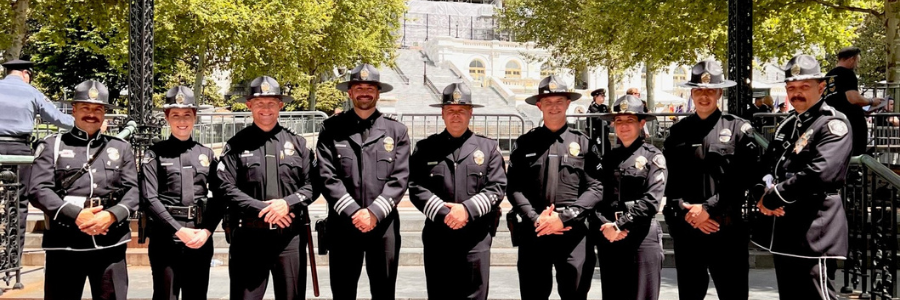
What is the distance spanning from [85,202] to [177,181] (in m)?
0.70

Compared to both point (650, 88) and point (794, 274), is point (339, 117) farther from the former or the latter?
point (650, 88)

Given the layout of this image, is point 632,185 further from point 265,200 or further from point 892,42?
point 892,42

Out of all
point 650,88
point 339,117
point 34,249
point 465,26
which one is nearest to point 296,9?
point 650,88

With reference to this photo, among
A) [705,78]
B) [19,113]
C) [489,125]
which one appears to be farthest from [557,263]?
[489,125]

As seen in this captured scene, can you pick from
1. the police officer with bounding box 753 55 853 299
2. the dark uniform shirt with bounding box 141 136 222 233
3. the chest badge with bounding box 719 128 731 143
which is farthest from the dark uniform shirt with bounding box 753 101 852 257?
the dark uniform shirt with bounding box 141 136 222 233

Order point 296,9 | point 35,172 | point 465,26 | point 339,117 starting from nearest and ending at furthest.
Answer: point 35,172, point 339,117, point 296,9, point 465,26

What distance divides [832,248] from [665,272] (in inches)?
157

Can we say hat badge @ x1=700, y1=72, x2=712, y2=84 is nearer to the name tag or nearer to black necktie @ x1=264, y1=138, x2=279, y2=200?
black necktie @ x1=264, y1=138, x2=279, y2=200

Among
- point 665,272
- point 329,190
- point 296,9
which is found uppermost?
point 296,9

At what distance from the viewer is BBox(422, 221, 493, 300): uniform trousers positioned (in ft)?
21.6

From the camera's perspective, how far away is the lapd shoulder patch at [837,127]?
19.4ft

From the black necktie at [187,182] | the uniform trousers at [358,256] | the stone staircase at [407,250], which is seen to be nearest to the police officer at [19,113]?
the stone staircase at [407,250]

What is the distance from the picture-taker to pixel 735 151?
6.59 metres

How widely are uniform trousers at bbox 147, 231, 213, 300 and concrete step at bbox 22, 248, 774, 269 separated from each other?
357 cm
